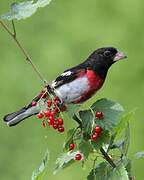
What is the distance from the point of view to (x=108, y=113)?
2.52 m

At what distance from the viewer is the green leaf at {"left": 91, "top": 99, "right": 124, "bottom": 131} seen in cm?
247

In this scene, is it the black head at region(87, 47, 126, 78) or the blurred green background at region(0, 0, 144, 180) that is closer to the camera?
the black head at region(87, 47, 126, 78)

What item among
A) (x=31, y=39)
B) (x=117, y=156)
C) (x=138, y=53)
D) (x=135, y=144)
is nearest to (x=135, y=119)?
(x=135, y=144)

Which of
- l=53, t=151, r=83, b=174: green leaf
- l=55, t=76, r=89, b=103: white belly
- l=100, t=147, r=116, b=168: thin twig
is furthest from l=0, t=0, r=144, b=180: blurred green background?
l=100, t=147, r=116, b=168: thin twig

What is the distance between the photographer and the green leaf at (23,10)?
2.37 m

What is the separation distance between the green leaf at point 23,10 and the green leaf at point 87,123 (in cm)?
37

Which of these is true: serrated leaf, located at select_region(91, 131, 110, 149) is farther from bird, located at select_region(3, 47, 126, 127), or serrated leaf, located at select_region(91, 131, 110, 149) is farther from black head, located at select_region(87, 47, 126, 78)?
black head, located at select_region(87, 47, 126, 78)

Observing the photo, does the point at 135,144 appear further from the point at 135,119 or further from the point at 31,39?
the point at 31,39

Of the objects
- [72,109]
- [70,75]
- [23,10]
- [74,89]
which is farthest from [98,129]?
[70,75]

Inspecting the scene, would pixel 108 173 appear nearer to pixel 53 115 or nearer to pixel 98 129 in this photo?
pixel 98 129

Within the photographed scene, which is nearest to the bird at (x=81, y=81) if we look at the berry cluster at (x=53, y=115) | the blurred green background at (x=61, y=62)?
the berry cluster at (x=53, y=115)

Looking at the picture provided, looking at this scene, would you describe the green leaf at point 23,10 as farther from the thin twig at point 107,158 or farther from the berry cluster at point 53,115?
the thin twig at point 107,158

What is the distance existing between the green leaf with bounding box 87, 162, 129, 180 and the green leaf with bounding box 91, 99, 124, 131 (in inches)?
5.0

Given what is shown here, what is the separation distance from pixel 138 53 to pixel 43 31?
946mm
